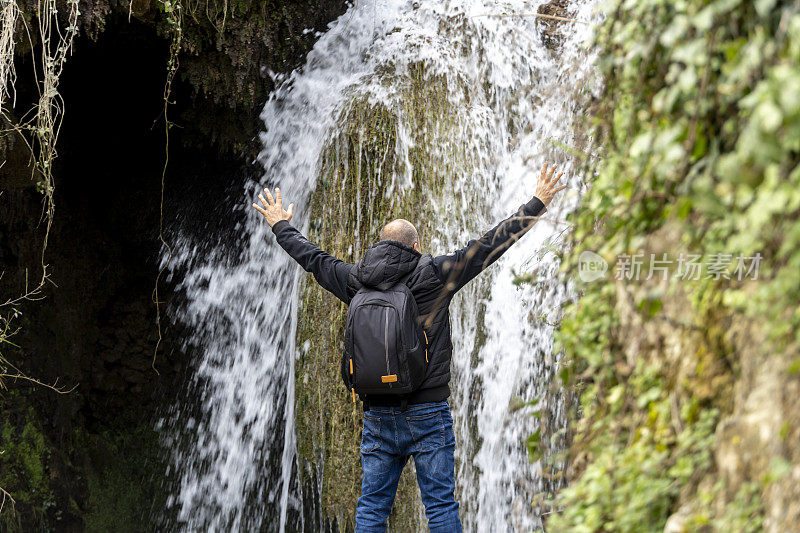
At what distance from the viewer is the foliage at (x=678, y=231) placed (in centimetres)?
133

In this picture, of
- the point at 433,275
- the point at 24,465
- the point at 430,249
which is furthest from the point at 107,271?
the point at 433,275

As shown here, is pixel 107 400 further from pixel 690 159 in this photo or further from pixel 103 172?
pixel 690 159

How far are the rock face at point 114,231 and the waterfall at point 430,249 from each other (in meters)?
→ 0.28

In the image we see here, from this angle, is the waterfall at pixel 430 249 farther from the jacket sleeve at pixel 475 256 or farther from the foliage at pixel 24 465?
the foliage at pixel 24 465

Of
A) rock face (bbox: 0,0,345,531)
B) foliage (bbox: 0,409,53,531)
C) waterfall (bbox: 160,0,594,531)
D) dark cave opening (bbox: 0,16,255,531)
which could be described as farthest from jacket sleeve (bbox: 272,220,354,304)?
foliage (bbox: 0,409,53,531)

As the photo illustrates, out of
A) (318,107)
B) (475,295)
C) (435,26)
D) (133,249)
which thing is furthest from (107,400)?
(435,26)

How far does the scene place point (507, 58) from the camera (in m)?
5.29

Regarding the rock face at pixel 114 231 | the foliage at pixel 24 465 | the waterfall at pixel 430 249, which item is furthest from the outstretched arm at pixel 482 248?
the foliage at pixel 24 465

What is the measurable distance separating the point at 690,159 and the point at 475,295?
330 centimetres

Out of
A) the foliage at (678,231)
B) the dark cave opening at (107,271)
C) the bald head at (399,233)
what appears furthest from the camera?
the dark cave opening at (107,271)

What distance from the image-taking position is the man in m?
3.04

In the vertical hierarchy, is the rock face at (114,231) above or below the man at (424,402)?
above

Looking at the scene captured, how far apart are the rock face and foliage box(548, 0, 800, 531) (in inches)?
152

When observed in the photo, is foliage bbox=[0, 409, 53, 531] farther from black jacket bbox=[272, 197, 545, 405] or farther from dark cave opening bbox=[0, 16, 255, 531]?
black jacket bbox=[272, 197, 545, 405]
